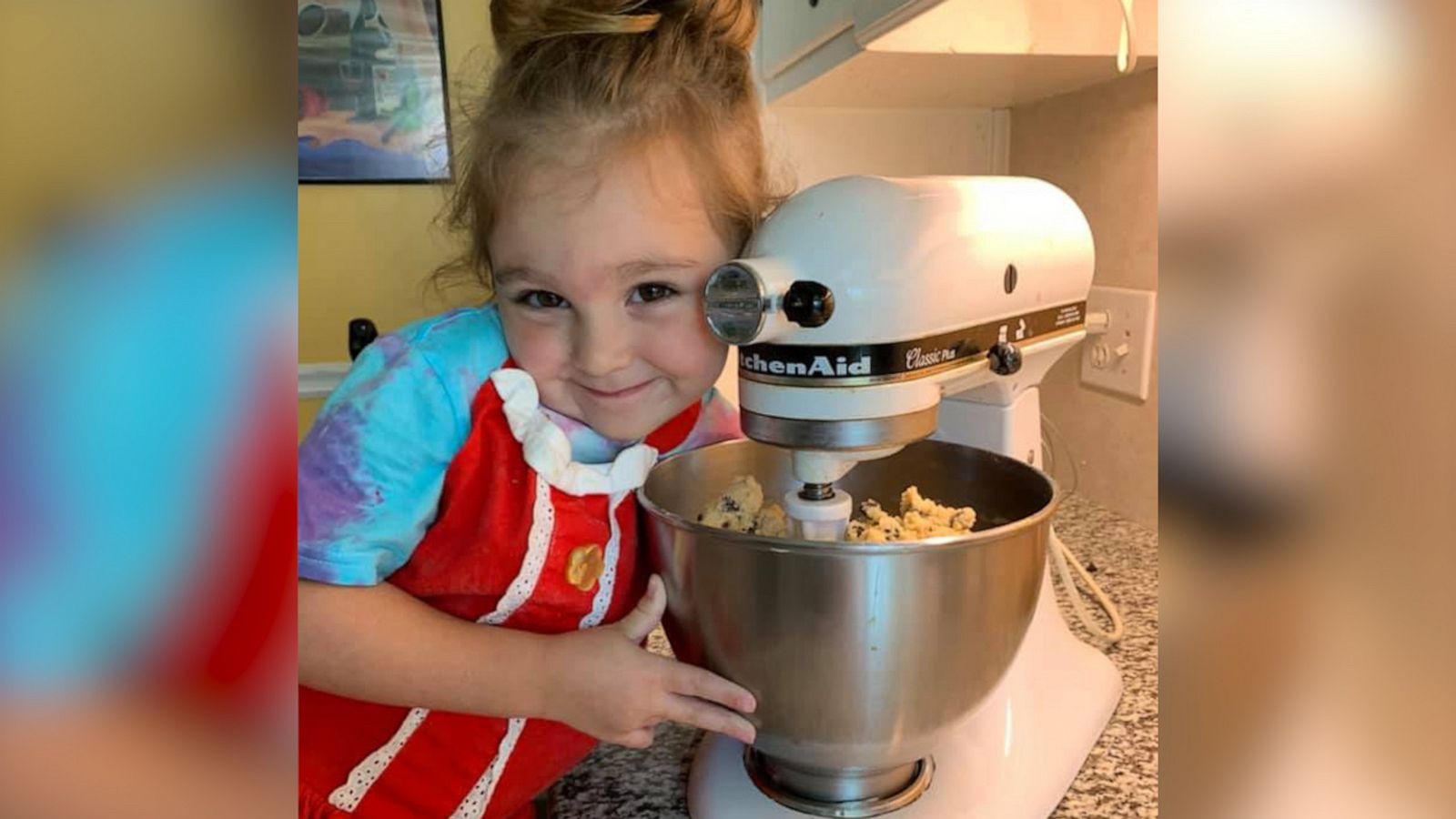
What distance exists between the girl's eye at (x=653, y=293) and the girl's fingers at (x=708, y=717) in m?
0.24

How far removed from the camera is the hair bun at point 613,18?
646mm

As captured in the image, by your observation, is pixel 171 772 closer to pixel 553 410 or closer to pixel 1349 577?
pixel 1349 577

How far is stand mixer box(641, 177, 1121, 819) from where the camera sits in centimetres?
48

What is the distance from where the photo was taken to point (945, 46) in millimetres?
882

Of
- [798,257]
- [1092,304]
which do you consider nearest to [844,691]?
[798,257]

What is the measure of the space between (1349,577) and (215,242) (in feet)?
0.51

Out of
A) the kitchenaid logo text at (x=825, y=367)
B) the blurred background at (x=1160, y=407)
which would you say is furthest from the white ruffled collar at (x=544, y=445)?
the blurred background at (x=1160, y=407)

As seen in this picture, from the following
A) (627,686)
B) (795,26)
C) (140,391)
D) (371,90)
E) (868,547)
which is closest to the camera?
(140,391)

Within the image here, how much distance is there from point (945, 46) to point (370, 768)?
73cm

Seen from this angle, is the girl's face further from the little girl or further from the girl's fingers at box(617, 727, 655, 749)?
the girl's fingers at box(617, 727, 655, 749)

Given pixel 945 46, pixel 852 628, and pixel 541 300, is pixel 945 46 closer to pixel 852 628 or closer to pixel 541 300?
pixel 541 300

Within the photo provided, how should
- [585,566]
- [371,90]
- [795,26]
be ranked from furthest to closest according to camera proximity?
[371,90], [795,26], [585,566]

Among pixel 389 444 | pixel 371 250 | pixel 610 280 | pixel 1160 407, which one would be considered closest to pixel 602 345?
pixel 610 280

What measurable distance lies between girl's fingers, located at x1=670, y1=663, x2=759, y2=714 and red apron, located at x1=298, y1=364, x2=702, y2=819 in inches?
5.6
